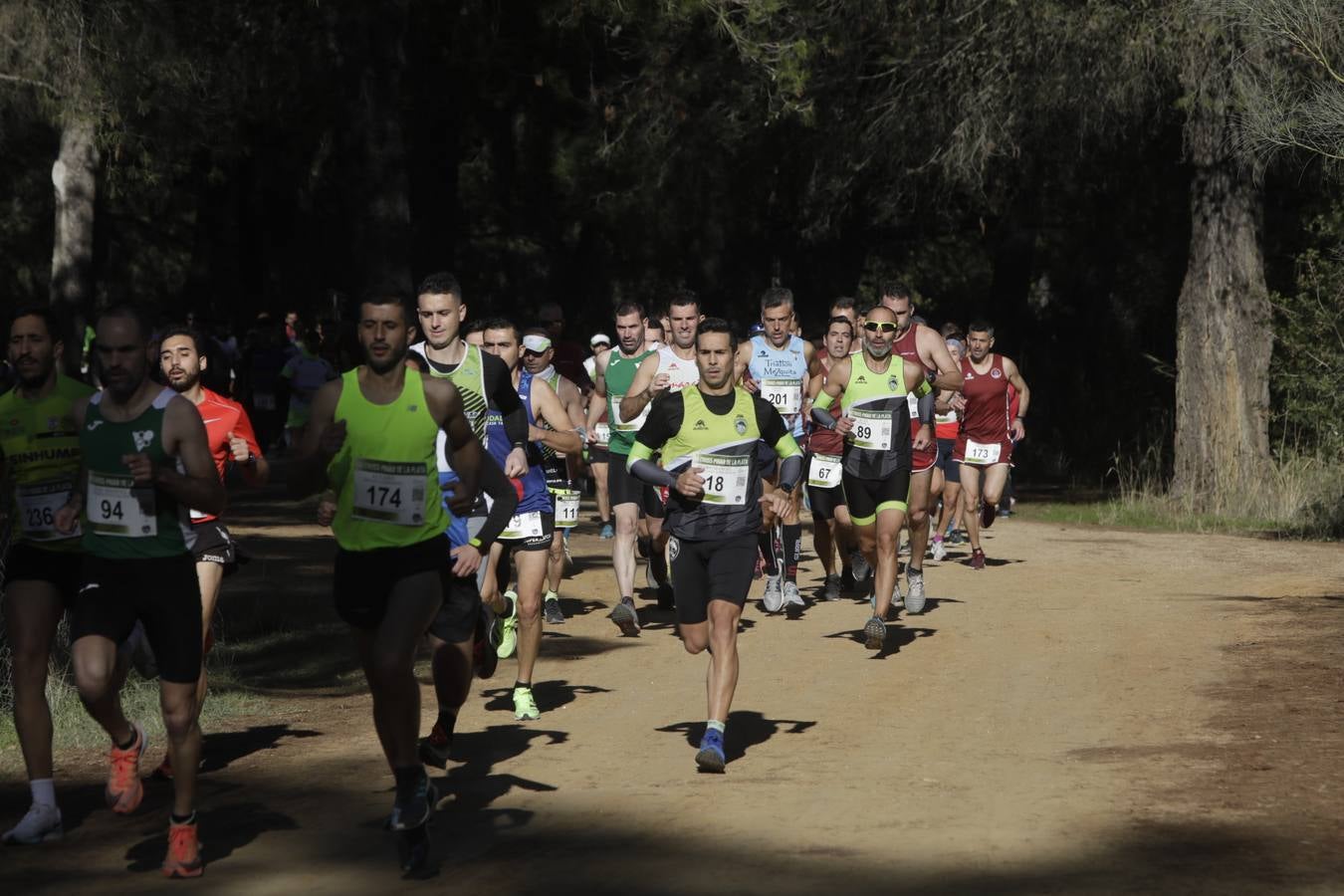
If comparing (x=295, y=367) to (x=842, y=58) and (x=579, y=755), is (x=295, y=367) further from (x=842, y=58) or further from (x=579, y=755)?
(x=579, y=755)

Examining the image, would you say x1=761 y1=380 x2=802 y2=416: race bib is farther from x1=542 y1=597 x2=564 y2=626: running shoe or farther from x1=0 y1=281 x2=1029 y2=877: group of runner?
x1=542 y1=597 x2=564 y2=626: running shoe

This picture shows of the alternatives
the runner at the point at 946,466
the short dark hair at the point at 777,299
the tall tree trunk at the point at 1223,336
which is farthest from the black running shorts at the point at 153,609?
the tall tree trunk at the point at 1223,336

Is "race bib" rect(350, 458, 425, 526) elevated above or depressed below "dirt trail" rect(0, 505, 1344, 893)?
above

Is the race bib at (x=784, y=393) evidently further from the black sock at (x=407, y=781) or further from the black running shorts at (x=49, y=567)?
the black sock at (x=407, y=781)

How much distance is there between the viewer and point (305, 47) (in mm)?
25234

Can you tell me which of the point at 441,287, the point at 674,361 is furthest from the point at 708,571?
the point at 674,361

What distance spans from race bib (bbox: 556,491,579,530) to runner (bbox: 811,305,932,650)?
5.39 ft

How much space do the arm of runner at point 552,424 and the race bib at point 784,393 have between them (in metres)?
3.85

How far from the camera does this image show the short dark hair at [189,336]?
30.3 ft

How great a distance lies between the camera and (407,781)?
23.3 ft

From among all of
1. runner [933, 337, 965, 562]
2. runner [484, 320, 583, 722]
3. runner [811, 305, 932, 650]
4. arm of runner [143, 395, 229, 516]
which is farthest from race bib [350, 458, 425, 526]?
runner [933, 337, 965, 562]

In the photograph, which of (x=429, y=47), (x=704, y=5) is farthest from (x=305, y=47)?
(x=704, y=5)

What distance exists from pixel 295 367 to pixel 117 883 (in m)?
18.1

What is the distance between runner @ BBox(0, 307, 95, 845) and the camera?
760cm
